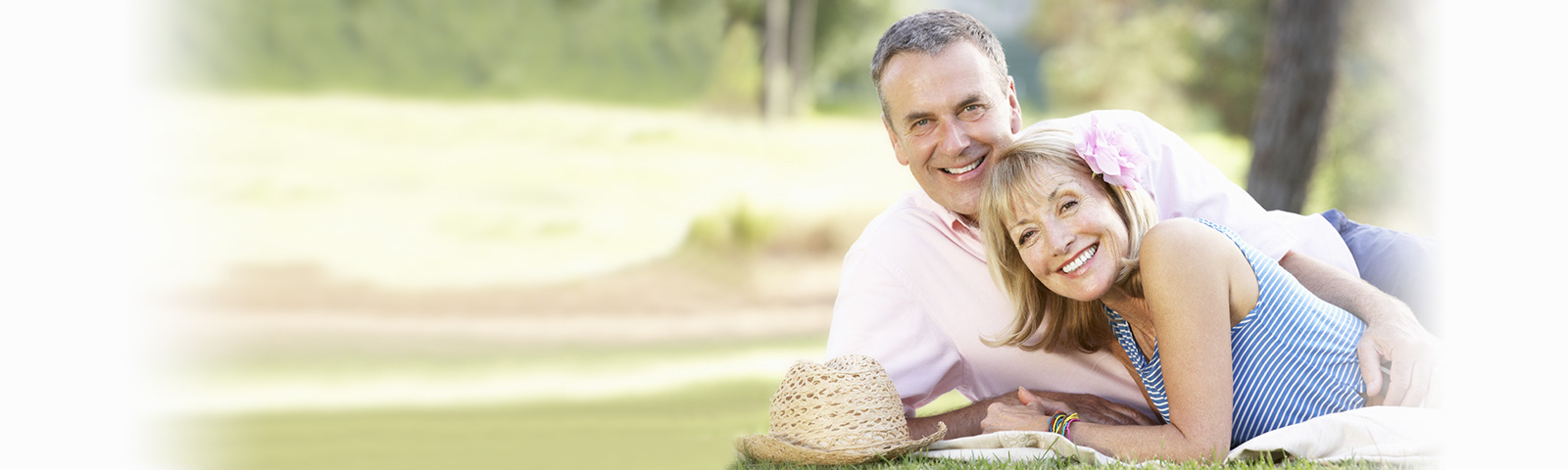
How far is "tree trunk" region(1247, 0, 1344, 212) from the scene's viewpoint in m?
6.14

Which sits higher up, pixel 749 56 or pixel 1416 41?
pixel 749 56

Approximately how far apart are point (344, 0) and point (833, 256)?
644 cm

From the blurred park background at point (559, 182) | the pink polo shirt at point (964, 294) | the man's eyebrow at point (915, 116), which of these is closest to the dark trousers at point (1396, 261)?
the pink polo shirt at point (964, 294)

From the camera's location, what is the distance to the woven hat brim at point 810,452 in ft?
7.63

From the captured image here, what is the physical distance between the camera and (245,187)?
1209 cm

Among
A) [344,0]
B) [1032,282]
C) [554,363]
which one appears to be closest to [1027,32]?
[554,363]

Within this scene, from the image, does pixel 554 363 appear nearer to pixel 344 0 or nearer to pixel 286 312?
pixel 286 312

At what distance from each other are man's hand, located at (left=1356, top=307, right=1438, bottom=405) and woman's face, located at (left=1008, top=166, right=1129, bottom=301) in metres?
0.53

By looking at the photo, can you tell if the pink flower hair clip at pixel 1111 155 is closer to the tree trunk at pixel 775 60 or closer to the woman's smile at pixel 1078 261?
the woman's smile at pixel 1078 261

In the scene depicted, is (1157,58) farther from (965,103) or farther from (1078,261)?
(1078,261)

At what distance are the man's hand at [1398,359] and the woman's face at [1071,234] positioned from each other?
53cm

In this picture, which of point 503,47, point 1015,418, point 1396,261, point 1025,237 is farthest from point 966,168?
point 503,47

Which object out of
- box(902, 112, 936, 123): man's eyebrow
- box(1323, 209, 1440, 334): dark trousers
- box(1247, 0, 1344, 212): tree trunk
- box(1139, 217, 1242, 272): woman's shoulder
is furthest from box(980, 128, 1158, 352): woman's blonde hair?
box(1247, 0, 1344, 212): tree trunk

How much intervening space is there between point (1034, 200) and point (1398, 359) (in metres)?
0.76
